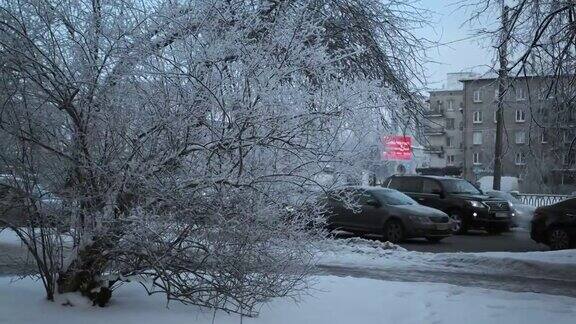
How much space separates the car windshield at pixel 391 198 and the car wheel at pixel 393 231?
19.4 inches

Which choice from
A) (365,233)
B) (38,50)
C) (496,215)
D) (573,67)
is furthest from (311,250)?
(496,215)

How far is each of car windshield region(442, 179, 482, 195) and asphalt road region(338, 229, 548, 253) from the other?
142cm

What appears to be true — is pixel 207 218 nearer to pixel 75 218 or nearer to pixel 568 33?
pixel 75 218

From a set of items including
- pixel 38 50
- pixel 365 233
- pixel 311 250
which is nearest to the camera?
pixel 38 50

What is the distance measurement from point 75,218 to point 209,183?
4.13ft

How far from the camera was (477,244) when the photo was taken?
1644cm

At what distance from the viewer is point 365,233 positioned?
650 inches

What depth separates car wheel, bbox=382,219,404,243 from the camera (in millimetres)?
15898

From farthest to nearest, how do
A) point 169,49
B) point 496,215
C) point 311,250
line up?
point 496,215 < point 311,250 < point 169,49

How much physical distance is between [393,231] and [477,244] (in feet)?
7.25

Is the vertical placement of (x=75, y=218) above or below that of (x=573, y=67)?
below

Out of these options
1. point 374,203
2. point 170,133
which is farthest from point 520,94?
point 170,133

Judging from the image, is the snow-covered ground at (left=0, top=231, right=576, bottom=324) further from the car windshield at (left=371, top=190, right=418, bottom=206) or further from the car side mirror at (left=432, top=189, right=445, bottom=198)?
the car side mirror at (left=432, top=189, right=445, bottom=198)

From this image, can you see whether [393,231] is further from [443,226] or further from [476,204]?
[476,204]
